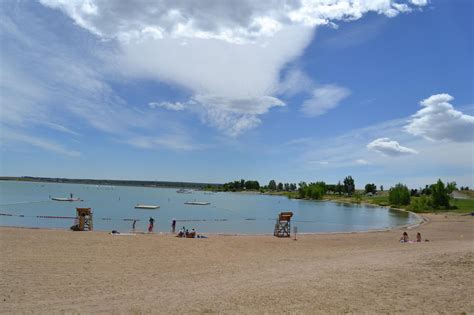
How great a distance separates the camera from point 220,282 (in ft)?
47.1

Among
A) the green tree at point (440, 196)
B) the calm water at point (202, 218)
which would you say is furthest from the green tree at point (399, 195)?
the calm water at point (202, 218)

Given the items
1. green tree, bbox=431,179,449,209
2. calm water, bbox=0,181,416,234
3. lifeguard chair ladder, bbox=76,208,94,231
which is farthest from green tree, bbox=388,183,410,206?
lifeguard chair ladder, bbox=76,208,94,231

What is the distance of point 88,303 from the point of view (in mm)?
11141

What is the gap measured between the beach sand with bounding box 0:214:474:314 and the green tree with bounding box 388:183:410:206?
113977 millimetres

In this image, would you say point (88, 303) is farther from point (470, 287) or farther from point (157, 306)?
point (470, 287)

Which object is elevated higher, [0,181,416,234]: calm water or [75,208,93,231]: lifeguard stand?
[75,208,93,231]: lifeguard stand

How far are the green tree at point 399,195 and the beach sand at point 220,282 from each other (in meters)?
114

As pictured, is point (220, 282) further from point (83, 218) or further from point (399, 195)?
point (399, 195)

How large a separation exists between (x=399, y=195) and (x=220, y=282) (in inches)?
4915

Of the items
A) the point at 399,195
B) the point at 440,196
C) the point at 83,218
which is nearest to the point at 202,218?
the point at 83,218

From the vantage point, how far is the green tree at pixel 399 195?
409ft

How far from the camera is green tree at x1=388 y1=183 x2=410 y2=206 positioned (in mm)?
124812

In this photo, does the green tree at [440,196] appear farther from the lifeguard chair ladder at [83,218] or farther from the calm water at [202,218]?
the lifeguard chair ladder at [83,218]

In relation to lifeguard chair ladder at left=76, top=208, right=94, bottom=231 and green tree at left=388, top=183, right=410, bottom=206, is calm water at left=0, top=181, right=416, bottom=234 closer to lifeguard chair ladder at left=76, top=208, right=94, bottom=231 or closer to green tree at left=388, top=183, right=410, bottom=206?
lifeguard chair ladder at left=76, top=208, right=94, bottom=231
